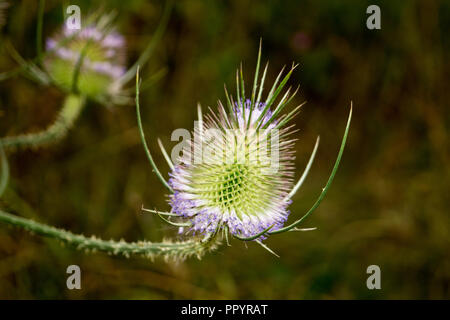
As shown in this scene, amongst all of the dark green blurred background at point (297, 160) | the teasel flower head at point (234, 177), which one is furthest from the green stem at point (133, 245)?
the dark green blurred background at point (297, 160)

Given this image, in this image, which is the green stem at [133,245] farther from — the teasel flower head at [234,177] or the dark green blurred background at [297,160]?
the dark green blurred background at [297,160]

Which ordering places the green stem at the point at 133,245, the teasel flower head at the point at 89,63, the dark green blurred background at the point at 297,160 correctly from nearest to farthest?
the green stem at the point at 133,245 < the teasel flower head at the point at 89,63 < the dark green blurred background at the point at 297,160

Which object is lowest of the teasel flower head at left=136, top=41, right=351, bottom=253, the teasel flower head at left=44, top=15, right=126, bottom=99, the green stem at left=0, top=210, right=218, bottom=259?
the green stem at left=0, top=210, right=218, bottom=259

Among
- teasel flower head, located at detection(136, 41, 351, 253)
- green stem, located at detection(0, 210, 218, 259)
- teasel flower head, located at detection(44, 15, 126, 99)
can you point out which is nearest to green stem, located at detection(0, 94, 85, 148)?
teasel flower head, located at detection(44, 15, 126, 99)

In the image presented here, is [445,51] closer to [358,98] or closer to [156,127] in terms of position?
[358,98]

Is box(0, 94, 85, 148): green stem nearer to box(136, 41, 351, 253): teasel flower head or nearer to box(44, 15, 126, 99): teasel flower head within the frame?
box(44, 15, 126, 99): teasel flower head
